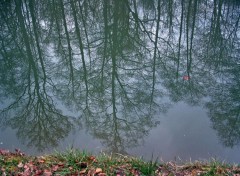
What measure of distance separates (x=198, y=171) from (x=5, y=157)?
3432 millimetres

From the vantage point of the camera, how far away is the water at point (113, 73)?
7160 millimetres

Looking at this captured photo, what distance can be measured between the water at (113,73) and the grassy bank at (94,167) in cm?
126

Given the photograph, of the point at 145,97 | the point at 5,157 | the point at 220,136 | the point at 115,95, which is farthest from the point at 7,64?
the point at 220,136

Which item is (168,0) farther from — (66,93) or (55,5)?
(66,93)

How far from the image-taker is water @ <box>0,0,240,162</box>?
282 inches

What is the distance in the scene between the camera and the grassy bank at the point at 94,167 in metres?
4.44

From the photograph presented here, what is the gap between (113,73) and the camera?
1002 centimetres

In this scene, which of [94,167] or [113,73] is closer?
[94,167]

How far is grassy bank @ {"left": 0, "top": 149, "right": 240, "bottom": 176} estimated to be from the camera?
4438mm

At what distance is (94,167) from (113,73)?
5.77 metres

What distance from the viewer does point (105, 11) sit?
1598cm

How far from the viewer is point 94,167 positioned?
180 inches

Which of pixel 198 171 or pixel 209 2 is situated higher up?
pixel 209 2

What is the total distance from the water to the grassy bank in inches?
49.6
